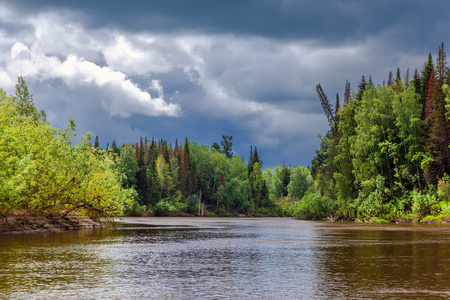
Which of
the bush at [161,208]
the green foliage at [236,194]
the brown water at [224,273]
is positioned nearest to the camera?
A: the brown water at [224,273]

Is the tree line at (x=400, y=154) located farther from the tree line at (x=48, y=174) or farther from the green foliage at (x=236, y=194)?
the green foliage at (x=236, y=194)

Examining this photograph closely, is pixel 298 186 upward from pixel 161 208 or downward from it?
upward

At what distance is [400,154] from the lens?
7512 centimetres

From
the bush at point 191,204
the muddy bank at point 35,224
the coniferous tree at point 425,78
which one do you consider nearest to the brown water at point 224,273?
the muddy bank at point 35,224

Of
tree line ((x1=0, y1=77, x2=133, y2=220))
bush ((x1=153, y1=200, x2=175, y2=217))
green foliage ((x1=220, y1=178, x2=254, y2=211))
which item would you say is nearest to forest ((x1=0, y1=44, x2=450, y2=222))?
tree line ((x1=0, y1=77, x2=133, y2=220))

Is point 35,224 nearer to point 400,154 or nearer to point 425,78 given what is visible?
point 400,154

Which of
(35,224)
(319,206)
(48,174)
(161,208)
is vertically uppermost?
(48,174)

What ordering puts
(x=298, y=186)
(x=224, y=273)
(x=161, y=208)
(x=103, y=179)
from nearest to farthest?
(x=224, y=273)
(x=103, y=179)
(x=161, y=208)
(x=298, y=186)

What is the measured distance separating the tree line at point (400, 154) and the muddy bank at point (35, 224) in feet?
156

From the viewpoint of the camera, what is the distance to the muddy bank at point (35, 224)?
44.4 m

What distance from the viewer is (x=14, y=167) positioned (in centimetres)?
4241

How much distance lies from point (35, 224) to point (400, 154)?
57.1 metres

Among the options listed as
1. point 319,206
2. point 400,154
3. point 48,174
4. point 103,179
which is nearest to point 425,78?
point 400,154

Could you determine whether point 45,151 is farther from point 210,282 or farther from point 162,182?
point 162,182
